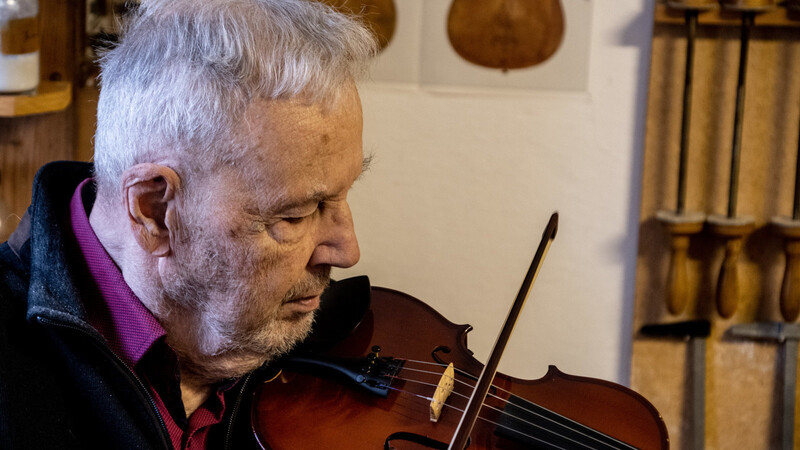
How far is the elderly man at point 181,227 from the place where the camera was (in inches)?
33.7

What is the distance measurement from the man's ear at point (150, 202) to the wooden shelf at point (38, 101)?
14.8 inches

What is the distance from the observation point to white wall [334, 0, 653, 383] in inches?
61.4

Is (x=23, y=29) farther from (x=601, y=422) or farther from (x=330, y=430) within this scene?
(x=601, y=422)

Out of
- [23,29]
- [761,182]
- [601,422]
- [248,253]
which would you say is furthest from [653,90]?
[23,29]

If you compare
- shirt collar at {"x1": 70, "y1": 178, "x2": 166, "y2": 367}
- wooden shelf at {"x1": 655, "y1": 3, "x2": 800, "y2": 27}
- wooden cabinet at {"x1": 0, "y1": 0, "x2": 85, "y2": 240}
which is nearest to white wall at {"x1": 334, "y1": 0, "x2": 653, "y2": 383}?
wooden shelf at {"x1": 655, "y1": 3, "x2": 800, "y2": 27}

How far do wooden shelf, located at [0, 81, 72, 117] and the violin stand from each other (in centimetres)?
56

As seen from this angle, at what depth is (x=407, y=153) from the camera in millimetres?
1653

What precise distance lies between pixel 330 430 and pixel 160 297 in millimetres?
272

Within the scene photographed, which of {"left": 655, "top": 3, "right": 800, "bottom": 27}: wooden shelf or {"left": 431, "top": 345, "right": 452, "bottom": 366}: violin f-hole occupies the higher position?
{"left": 655, "top": 3, "right": 800, "bottom": 27}: wooden shelf

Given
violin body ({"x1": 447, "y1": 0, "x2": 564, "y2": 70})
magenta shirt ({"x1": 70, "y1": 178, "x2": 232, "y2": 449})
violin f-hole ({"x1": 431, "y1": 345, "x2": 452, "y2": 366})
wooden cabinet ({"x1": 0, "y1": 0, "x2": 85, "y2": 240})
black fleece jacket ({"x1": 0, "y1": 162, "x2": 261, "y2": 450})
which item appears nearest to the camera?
black fleece jacket ({"x1": 0, "y1": 162, "x2": 261, "y2": 450})

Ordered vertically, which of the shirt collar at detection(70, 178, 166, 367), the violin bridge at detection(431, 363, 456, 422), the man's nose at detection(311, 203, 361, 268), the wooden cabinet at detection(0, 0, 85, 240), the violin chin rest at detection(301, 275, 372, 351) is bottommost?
the violin bridge at detection(431, 363, 456, 422)

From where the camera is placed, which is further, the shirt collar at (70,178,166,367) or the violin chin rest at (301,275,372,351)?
the violin chin rest at (301,275,372,351)

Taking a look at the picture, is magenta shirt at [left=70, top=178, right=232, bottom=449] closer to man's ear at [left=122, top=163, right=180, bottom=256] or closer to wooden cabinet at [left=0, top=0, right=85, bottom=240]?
man's ear at [left=122, top=163, right=180, bottom=256]

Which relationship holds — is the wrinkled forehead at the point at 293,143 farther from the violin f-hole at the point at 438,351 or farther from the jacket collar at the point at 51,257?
the violin f-hole at the point at 438,351
